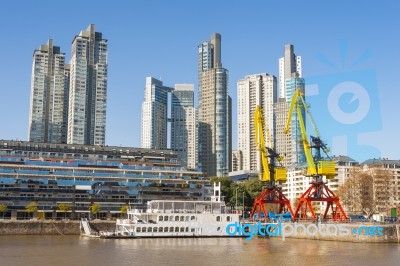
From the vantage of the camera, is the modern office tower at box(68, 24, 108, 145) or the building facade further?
the modern office tower at box(68, 24, 108, 145)

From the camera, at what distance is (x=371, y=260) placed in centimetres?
5353

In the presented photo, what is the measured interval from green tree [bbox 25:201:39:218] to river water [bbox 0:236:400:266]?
3952 cm

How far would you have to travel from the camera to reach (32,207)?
356 ft

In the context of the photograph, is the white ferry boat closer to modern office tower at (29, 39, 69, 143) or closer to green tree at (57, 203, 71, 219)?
green tree at (57, 203, 71, 219)

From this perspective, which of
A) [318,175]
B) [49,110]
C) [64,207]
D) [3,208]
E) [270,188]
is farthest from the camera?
[49,110]

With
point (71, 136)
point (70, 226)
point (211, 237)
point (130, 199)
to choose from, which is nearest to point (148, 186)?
point (130, 199)

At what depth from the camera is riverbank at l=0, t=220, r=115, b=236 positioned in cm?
9450

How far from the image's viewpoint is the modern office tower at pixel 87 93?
604 ft

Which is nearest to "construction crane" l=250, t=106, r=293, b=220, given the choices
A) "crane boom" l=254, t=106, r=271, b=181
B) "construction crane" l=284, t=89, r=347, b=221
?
"crane boom" l=254, t=106, r=271, b=181

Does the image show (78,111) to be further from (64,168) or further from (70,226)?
(70,226)

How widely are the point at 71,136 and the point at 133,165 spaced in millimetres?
61651

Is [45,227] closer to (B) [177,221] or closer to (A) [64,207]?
(A) [64,207]

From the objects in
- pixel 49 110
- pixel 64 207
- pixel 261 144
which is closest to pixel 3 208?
pixel 64 207

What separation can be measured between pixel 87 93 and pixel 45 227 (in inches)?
3811
